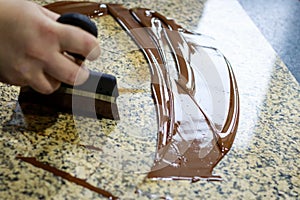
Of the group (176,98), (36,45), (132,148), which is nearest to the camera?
(36,45)

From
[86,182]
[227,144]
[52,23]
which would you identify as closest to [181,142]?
[227,144]

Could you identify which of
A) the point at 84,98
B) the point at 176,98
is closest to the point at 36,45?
the point at 84,98

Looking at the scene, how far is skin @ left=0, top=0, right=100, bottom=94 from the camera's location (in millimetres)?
608

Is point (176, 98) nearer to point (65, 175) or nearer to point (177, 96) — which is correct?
point (177, 96)

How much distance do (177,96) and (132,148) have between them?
18cm

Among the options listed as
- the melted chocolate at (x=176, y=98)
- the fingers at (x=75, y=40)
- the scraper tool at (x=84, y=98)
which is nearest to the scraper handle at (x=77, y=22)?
the fingers at (x=75, y=40)

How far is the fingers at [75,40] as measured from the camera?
0.62m

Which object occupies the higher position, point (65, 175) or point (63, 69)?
point (63, 69)

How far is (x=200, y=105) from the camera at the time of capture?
0.87 metres

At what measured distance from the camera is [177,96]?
874 mm

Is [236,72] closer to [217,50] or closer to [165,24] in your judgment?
[217,50]

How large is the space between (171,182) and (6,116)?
12.3 inches

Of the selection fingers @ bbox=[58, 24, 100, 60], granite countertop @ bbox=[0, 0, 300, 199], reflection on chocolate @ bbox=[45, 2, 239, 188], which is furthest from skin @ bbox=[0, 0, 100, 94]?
reflection on chocolate @ bbox=[45, 2, 239, 188]

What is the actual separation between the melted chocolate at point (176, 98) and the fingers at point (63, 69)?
198 millimetres
